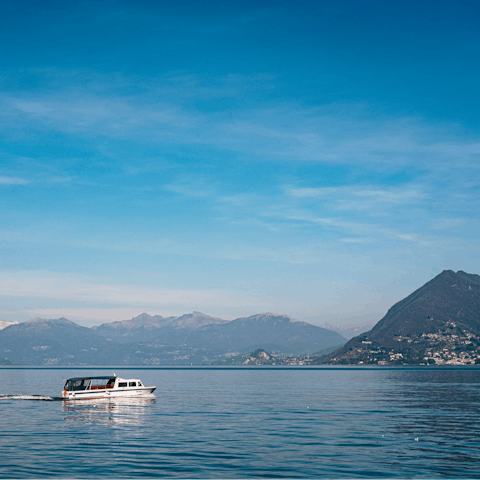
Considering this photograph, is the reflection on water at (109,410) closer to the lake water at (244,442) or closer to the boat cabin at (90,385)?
the lake water at (244,442)

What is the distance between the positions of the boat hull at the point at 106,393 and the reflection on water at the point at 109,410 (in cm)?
92

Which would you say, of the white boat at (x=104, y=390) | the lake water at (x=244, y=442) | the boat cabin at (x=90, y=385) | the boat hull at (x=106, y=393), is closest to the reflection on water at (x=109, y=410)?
the lake water at (x=244, y=442)

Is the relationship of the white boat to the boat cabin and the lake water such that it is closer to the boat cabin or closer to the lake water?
the boat cabin

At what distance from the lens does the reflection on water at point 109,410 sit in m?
78.4

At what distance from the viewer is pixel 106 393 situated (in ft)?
380

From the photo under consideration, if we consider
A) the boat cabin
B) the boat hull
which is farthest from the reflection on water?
the boat cabin

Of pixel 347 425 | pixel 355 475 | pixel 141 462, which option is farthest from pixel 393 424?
pixel 141 462

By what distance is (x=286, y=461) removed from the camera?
148 feet

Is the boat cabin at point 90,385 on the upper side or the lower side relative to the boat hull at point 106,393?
upper

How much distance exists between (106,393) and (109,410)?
2142 centimetres

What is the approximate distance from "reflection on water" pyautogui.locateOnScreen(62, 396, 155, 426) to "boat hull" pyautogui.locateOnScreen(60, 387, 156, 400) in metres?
0.92

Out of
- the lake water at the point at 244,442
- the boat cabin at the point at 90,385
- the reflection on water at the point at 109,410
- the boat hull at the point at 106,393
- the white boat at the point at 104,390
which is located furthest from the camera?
the boat cabin at the point at 90,385

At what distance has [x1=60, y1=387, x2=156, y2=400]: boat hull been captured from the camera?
112312 mm

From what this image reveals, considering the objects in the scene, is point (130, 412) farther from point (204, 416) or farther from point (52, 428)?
point (52, 428)
